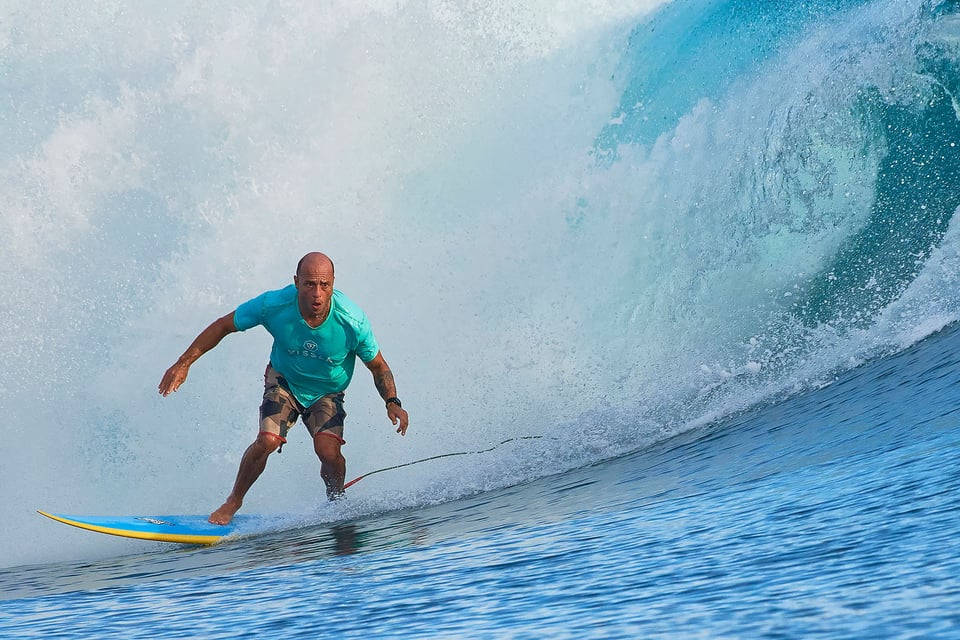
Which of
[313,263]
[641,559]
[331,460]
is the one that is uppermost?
[313,263]

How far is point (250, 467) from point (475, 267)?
407 cm

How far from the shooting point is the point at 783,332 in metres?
8.38

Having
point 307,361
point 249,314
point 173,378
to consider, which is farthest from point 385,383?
point 173,378

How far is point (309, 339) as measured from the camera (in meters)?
6.12

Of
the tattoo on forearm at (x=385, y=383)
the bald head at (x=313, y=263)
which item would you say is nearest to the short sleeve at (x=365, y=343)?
the tattoo on forearm at (x=385, y=383)

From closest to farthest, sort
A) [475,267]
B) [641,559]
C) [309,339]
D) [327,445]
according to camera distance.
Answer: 1. [641,559]
2. [309,339]
3. [327,445]
4. [475,267]

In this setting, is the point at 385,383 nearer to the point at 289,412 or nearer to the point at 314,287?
the point at 289,412

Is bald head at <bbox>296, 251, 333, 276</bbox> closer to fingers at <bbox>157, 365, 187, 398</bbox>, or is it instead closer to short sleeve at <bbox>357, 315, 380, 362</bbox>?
short sleeve at <bbox>357, 315, 380, 362</bbox>

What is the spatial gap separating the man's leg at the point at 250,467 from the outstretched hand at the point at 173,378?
555 mm

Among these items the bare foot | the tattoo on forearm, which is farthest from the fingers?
the tattoo on forearm

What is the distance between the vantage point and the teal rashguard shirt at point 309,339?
607 centimetres

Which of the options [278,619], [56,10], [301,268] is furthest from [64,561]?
[56,10]

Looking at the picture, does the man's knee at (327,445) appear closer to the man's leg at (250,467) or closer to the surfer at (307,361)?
the surfer at (307,361)

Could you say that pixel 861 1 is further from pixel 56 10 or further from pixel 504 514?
pixel 56 10
